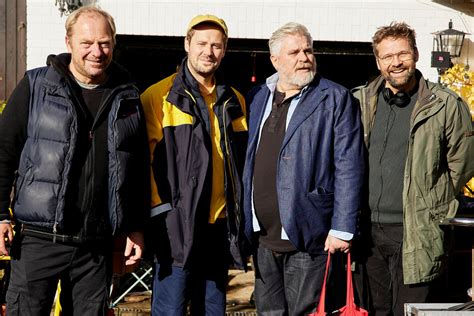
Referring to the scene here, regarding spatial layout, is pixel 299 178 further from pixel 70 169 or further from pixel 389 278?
pixel 70 169

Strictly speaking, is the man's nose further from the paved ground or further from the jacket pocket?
the paved ground

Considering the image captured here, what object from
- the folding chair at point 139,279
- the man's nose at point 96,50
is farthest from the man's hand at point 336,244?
the folding chair at point 139,279

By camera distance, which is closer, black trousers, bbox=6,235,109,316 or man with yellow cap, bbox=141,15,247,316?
black trousers, bbox=6,235,109,316

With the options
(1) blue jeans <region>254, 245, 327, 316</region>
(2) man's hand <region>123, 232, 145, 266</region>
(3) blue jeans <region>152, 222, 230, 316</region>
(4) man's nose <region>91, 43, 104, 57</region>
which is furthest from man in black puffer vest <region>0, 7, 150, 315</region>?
(1) blue jeans <region>254, 245, 327, 316</region>

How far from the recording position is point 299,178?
433 cm

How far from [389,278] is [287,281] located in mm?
596

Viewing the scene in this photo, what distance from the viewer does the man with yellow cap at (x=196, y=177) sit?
4.37 m

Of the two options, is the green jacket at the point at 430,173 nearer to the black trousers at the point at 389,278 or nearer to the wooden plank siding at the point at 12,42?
the black trousers at the point at 389,278

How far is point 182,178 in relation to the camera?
14.4 ft

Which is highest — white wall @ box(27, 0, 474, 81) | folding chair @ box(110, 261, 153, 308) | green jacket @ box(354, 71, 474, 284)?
white wall @ box(27, 0, 474, 81)

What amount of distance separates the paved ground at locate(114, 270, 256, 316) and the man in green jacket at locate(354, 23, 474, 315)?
8.12 ft

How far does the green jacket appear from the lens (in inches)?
173

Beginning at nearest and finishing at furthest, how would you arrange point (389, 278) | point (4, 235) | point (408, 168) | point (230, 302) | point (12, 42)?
point (4, 235) < point (408, 168) < point (389, 278) < point (230, 302) < point (12, 42)

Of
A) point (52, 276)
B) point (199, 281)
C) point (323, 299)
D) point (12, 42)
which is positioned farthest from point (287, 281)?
→ point (12, 42)
